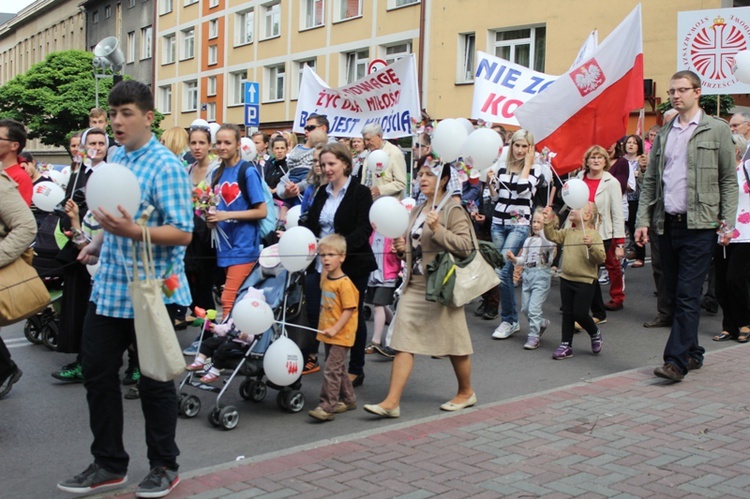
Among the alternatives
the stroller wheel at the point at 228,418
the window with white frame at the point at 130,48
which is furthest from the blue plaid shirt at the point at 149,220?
the window with white frame at the point at 130,48

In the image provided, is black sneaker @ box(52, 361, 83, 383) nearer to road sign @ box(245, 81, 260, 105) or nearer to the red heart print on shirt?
the red heart print on shirt

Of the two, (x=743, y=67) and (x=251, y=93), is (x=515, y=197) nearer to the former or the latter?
(x=743, y=67)

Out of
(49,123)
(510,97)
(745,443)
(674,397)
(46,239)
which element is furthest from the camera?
(49,123)

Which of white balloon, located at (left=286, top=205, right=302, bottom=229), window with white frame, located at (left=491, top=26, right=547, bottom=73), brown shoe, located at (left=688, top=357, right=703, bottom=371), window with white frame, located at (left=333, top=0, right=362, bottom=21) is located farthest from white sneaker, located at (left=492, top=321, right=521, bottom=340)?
window with white frame, located at (left=333, top=0, right=362, bottom=21)

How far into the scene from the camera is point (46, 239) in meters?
7.96

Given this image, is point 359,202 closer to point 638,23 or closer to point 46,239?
point 46,239

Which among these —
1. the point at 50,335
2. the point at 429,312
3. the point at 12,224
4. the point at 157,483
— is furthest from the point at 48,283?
the point at 157,483

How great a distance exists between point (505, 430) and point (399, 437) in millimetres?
685

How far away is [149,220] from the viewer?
14.7 ft

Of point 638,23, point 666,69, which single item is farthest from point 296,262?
point 666,69

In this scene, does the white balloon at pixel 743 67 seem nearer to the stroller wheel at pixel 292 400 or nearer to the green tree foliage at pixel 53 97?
the stroller wheel at pixel 292 400

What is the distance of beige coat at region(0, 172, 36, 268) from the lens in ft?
18.6

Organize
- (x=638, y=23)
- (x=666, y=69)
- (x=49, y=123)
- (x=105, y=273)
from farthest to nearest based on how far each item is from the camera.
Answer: (x=49, y=123) < (x=666, y=69) < (x=638, y=23) < (x=105, y=273)

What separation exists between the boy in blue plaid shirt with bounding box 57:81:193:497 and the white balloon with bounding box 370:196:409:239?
1.98 m
